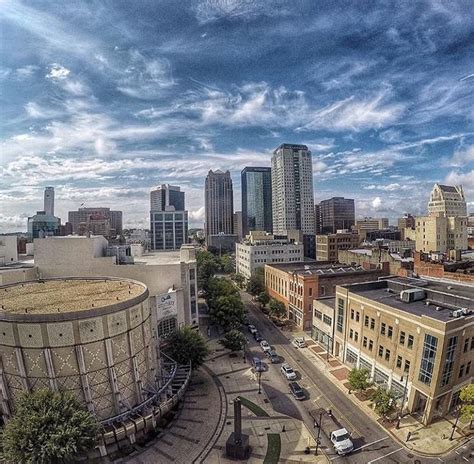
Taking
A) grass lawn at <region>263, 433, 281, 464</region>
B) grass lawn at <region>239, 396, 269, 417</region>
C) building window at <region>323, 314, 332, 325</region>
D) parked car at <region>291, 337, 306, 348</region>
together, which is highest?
building window at <region>323, 314, 332, 325</region>

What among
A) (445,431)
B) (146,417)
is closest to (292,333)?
(445,431)

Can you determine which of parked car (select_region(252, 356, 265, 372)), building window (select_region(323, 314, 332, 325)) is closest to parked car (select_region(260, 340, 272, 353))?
parked car (select_region(252, 356, 265, 372))

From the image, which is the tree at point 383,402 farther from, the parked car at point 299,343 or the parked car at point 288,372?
the parked car at point 299,343

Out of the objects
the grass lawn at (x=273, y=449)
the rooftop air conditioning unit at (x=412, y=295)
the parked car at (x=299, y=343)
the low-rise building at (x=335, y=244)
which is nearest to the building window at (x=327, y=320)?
the parked car at (x=299, y=343)

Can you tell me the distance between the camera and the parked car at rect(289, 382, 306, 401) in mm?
47312

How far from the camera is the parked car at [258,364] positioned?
54.9 m

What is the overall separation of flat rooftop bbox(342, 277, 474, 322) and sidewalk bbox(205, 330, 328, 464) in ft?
75.5

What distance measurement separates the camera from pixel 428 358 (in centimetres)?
4053

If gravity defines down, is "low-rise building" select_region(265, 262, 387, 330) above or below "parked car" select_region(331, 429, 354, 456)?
above

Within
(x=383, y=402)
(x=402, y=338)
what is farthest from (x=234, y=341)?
(x=402, y=338)

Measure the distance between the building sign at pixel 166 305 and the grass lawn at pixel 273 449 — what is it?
2973 centimetres

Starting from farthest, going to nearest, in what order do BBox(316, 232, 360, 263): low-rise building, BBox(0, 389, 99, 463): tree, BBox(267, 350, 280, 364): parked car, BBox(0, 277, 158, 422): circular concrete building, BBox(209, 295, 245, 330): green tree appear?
BBox(316, 232, 360, 263): low-rise building
BBox(209, 295, 245, 330): green tree
BBox(267, 350, 280, 364): parked car
BBox(0, 277, 158, 422): circular concrete building
BBox(0, 389, 99, 463): tree

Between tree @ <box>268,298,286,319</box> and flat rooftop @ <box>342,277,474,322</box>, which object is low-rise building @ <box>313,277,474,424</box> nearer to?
flat rooftop @ <box>342,277,474,322</box>

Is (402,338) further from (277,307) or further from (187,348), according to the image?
(277,307)
